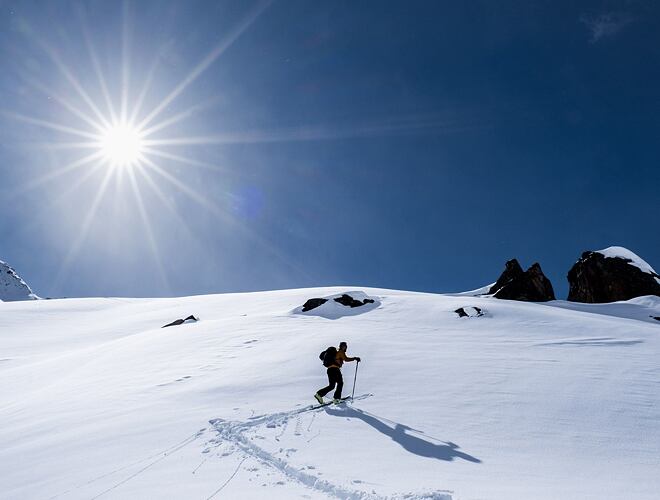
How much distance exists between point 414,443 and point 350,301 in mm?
22949

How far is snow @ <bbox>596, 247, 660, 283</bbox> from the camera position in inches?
1791

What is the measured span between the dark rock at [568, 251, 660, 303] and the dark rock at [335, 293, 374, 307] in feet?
107

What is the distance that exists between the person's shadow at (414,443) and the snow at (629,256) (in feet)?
162

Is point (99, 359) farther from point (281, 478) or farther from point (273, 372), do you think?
point (281, 478)

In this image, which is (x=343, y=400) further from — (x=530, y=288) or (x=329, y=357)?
(x=530, y=288)

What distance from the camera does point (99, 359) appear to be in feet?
59.4

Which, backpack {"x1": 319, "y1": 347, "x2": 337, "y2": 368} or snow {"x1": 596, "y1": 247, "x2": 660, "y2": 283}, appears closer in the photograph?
backpack {"x1": 319, "y1": 347, "x2": 337, "y2": 368}

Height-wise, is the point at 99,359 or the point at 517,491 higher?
the point at 99,359

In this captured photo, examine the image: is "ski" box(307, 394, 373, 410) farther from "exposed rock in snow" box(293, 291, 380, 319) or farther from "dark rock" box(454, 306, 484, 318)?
"exposed rock in snow" box(293, 291, 380, 319)

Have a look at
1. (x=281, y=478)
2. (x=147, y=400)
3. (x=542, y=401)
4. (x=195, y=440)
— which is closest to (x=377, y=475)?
(x=281, y=478)

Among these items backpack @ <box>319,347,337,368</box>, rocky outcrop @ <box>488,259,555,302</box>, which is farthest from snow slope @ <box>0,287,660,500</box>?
rocky outcrop @ <box>488,259,555,302</box>

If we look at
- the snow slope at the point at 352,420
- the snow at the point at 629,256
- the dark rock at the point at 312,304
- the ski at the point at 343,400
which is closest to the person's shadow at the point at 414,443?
the snow slope at the point at 352,420

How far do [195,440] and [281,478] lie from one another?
2.39 meters

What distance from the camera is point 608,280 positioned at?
4706cm
